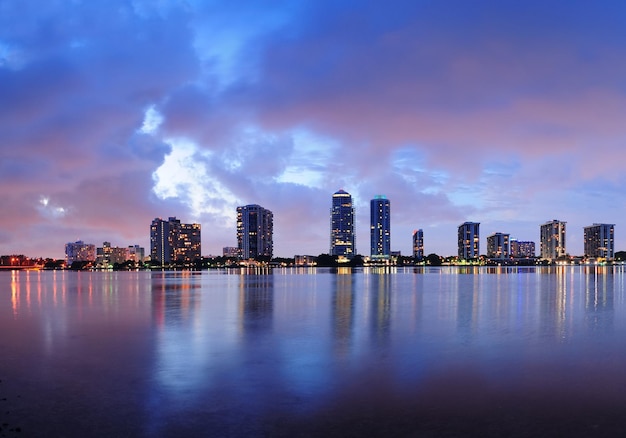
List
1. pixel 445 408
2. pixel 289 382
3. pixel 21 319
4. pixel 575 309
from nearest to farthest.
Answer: pixel 445 408 → pixel 289 382 → pixel 21 319 → pixel 575 309

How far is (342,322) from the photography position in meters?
36.8

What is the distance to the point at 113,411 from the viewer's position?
15.2 metres

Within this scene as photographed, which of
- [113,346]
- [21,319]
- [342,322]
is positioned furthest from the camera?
[21,319]

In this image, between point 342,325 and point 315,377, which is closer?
point 315,377

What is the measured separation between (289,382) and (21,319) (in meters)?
33.9

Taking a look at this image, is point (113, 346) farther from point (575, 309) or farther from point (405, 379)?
point (575, 309)

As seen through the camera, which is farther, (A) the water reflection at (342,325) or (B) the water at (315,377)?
(A) the water reflection at (342,325)

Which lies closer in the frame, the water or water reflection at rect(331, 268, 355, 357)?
the water

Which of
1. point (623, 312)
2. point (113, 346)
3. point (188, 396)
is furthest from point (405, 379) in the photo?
point (623, 312)

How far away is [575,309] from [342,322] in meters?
24.0

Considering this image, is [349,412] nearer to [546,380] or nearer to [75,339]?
[546,380]

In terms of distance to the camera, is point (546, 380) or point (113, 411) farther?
point (546, 380)

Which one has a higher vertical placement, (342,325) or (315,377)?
(315,377)

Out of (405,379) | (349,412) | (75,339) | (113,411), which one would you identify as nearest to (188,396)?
(113,411)
